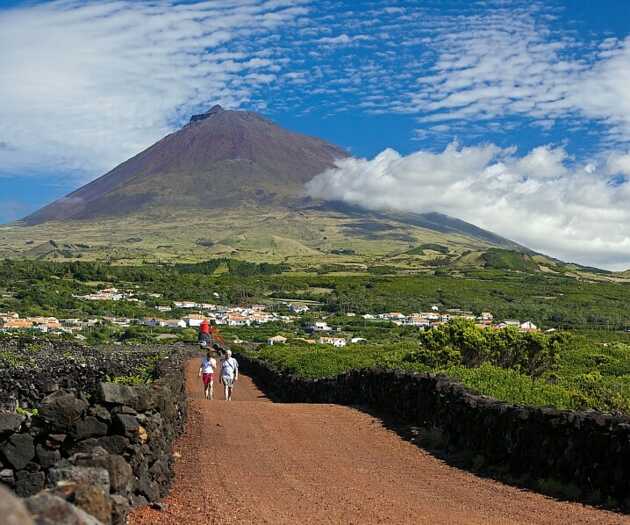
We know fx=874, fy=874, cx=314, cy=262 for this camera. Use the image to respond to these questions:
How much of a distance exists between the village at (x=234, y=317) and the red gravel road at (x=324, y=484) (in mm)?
73419

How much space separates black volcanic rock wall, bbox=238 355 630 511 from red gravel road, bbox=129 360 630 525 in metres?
0.52

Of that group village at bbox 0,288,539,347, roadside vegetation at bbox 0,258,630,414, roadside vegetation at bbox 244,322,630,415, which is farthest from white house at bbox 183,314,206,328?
roadside vegetation at bbox 244,322,630,415

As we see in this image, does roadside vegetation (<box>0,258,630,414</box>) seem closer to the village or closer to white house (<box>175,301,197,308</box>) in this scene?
white house (<box>175,301,197,308</box>)

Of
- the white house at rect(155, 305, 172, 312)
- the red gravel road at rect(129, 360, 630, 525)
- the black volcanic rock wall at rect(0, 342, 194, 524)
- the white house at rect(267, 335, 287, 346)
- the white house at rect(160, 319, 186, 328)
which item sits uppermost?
the black volcanic rock wall at rect(0, 342, 194, 524)

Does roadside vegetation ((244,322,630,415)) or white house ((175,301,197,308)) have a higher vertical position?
roadside vegetation ((244,322,630,415))

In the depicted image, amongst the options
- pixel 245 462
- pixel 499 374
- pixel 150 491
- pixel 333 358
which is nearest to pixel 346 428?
pixel 499 374

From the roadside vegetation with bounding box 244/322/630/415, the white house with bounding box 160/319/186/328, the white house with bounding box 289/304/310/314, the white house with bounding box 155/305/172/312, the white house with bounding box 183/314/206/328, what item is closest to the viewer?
the roadside vegetation with bounding box 244/322/630/415

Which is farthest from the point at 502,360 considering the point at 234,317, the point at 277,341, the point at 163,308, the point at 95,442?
the point at 163,308

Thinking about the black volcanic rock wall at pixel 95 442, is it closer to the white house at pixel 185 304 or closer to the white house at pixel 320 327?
the white house at pixel 320 327

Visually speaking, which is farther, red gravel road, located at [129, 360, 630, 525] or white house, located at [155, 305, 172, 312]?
white house, located at [155, 305, 172, 312]

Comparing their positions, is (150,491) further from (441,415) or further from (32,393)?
(32,393)

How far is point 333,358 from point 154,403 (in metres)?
29.0

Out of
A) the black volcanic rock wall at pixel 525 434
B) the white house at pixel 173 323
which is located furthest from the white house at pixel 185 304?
the black volcanic rock wall at pixel 525 434

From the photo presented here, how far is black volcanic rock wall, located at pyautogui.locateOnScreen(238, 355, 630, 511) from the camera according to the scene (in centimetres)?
1104
